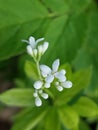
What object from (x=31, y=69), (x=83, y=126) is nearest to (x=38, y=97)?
(x=31, y=69)

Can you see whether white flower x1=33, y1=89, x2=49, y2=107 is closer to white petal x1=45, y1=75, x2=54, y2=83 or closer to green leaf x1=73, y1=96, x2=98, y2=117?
white petal x1=45, y1=75, x2=54, y2=83

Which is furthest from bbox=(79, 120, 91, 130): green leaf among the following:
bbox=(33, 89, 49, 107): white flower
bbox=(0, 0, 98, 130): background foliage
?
bbox=(33, 89, 49, 107): white flower

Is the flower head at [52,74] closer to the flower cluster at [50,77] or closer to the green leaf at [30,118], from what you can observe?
the flower cluster at [50,77]

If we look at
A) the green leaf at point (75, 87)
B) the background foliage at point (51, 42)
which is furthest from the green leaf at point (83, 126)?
the green leaf at point (75, 87)

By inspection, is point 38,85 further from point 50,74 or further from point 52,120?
point 52,120

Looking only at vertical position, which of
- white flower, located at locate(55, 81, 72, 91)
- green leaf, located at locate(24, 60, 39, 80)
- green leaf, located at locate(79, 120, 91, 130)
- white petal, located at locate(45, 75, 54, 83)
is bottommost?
white flower, located at locate(55, 81, 72, 91)

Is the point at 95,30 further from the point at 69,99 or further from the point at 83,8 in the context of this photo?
the point at 69,99
